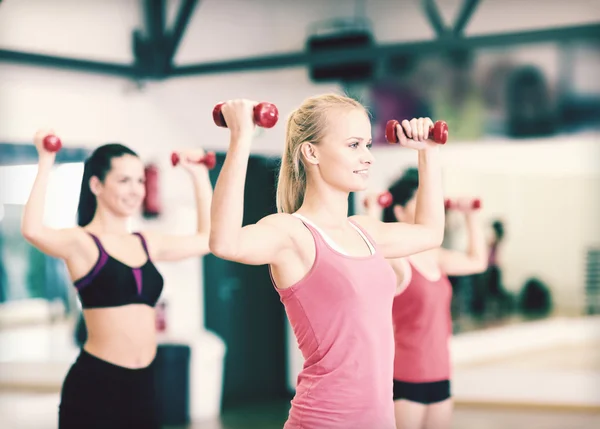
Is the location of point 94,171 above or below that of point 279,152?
below

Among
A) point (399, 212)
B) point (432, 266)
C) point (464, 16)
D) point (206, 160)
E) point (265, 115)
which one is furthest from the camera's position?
point (464, 16)

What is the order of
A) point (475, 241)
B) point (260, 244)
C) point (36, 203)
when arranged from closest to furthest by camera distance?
point (260, 244) < point (36, 203) < point (475, 241)

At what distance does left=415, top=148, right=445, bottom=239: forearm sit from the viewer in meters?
2.01

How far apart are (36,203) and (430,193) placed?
132 cm

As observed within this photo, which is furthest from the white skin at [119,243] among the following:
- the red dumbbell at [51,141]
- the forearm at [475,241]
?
the forearm at [475,241]

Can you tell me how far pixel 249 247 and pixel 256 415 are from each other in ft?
15.3

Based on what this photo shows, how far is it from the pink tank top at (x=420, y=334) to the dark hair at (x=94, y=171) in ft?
4.17

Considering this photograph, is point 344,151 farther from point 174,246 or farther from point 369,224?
point 174,246

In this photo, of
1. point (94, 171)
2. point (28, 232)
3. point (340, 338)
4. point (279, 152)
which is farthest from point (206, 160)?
point (279, 152)

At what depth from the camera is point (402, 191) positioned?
343cm

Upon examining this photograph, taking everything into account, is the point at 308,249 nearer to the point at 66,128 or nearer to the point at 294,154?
the point at 294,154

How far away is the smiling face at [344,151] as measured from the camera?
1.83 m

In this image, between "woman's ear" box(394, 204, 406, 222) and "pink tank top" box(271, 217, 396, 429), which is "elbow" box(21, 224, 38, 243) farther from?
"woman's ear" box(394, 204, 406, 222)

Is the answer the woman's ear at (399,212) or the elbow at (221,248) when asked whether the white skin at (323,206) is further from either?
the woman's ear at (399,212)
